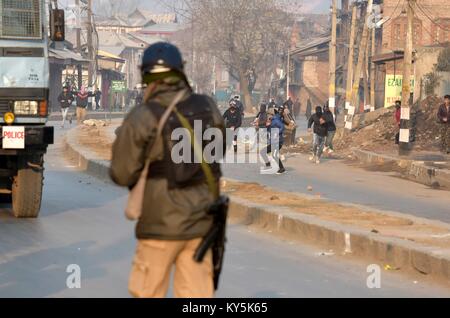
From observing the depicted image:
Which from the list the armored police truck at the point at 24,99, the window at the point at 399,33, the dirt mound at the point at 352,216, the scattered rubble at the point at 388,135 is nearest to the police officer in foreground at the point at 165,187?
the dirt mound at the point at 352,216

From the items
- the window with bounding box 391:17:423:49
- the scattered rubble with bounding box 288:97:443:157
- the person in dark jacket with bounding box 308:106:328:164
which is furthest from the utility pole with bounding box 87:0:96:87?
the person in dark jacket with bounding box 308:106:328:164

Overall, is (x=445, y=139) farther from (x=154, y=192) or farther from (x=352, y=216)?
(x=154, y=192)

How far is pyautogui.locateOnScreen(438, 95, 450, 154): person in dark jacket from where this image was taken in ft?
106

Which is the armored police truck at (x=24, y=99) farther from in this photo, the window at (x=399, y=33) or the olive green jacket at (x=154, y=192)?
the window at (x=399, y=33)

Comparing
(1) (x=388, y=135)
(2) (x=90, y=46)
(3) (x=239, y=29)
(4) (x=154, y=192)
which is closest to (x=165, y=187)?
(4) (x=154, y=192)

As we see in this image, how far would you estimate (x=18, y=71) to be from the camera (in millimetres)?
14609

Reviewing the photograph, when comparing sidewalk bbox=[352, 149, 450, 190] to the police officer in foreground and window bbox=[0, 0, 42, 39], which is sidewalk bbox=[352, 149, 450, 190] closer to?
window bbox=[0, 0, 42, 39]

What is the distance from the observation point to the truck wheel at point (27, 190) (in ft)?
49.0

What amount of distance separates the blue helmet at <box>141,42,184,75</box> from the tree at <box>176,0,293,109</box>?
277 ft

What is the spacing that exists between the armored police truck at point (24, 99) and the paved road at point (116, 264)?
53 cm

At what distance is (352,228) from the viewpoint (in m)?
13.8

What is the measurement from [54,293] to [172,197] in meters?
3.81

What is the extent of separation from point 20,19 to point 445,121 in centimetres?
1963

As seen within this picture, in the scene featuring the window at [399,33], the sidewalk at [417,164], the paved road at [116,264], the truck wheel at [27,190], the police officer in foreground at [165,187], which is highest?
the window at [399,33]
